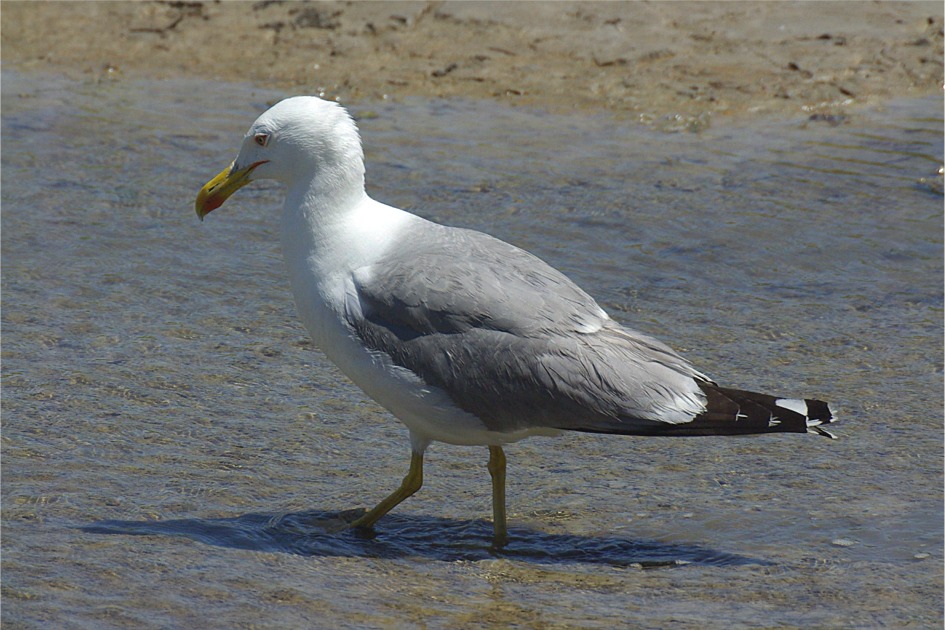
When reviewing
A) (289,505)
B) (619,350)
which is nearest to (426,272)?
(619,350)

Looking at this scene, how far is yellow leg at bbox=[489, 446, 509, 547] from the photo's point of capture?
4836mm

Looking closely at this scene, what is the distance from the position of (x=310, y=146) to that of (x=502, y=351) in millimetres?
1036

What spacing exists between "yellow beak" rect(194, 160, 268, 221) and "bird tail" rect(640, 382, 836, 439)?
182 centimetres

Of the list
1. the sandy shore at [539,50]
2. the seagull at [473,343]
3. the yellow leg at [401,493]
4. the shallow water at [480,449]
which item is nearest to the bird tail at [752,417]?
the seagull at [473,343]

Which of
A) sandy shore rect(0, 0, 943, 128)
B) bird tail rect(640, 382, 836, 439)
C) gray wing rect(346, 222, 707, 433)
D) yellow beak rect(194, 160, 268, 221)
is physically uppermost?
sandy shore rect(0, 0, 943, 128)

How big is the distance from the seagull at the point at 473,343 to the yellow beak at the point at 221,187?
0.32 m

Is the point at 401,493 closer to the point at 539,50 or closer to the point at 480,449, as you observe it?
the point at 480,449

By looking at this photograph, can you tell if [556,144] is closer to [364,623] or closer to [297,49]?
[297,49]

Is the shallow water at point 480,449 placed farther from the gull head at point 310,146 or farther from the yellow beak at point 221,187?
the gull head at point 310,146

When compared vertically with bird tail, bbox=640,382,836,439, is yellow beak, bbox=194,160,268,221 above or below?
above

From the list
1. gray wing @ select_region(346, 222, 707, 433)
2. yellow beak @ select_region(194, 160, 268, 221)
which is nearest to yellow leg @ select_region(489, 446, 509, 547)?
gray wing @ select_region(346, 222, 707, 433)

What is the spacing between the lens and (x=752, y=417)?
458 cm

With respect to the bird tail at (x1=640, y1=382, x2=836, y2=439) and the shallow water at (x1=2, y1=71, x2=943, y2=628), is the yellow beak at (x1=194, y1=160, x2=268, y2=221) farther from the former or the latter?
the bird tail at (x1=640, y1=382, x2=836, y2=439)

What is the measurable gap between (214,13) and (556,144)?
154 inches
